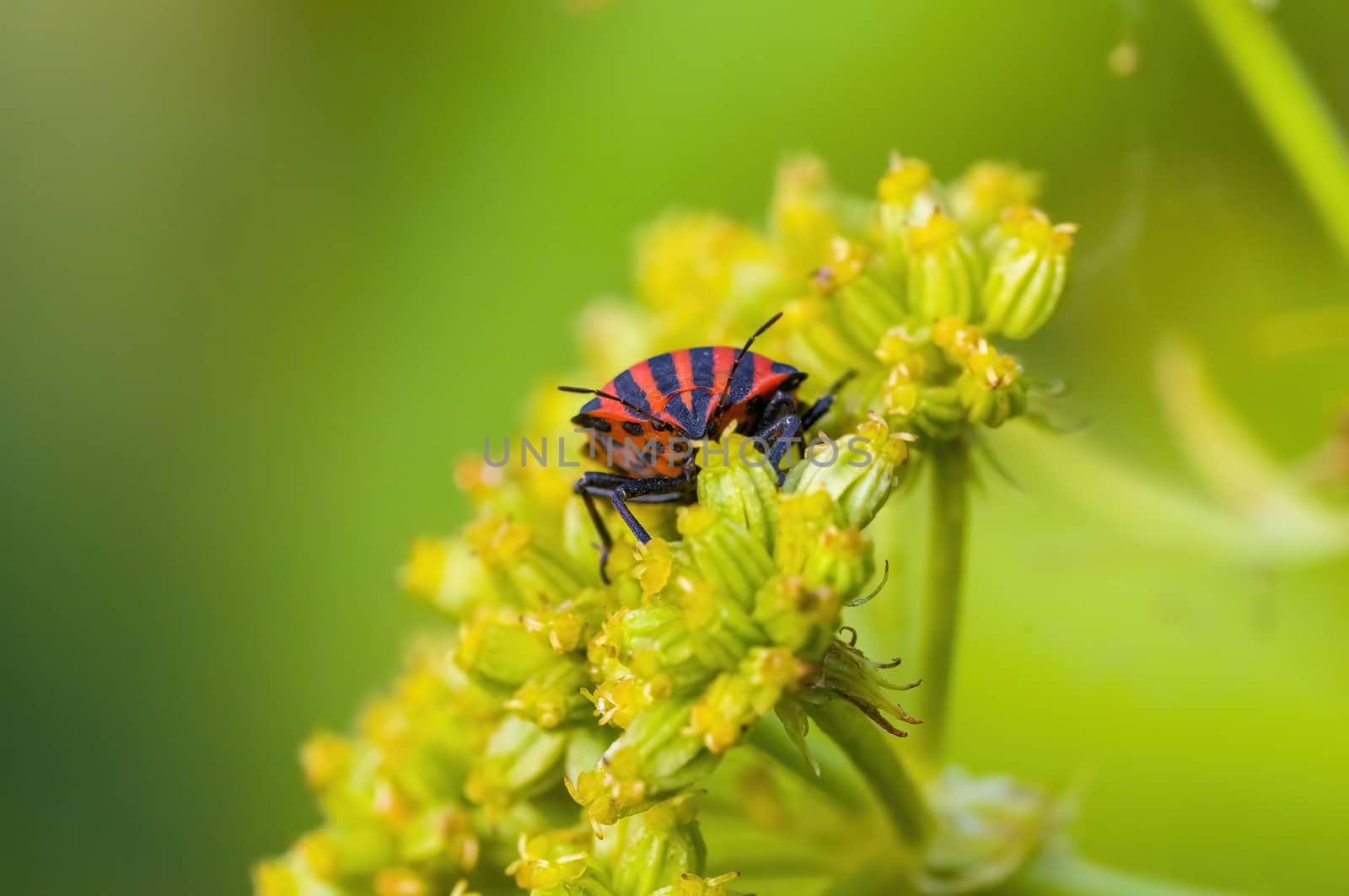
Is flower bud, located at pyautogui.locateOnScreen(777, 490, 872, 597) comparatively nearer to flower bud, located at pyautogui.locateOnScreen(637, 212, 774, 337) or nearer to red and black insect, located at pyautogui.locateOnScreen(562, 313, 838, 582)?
red and black insect, located at pyautogui.locateOnScreen(562, 313, 838, 582)

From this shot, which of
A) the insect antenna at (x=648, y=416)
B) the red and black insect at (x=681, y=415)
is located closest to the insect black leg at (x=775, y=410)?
the red and black insect at (x=681, y=415)

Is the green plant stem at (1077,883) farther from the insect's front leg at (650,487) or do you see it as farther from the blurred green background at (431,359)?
the blurred green background at (431,359)

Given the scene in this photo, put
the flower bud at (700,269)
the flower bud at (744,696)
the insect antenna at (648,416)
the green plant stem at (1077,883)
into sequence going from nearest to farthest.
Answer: the flower bud at (744,696) < the insect antenna at (648,416) < the green plant stem at (1077,883) < the flower bud at (700,269)

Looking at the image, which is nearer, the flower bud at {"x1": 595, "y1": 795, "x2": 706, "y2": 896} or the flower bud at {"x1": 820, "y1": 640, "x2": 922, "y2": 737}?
the flower bud at {"x1": 820, "y1": 640, "x2": 922, "y2": 737}

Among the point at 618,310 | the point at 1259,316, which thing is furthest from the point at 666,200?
the point at 1259,316

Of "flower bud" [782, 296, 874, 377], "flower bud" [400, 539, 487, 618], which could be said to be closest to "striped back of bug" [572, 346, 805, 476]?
"flower bud" [782, 296, 874, 377]

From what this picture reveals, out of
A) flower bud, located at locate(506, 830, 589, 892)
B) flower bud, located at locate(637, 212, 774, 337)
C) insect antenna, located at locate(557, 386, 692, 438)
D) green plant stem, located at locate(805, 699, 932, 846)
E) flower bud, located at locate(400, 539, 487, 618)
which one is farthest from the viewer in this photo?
flower bud, located at locate(637, 212, 774, 337)

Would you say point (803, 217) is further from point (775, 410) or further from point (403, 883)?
point (403, 883)
